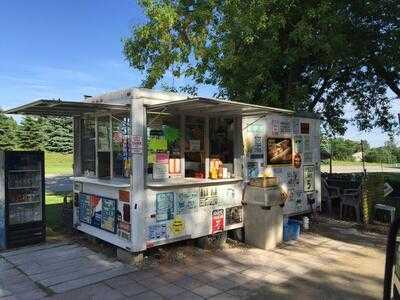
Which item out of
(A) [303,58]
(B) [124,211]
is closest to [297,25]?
(A) [303,58]

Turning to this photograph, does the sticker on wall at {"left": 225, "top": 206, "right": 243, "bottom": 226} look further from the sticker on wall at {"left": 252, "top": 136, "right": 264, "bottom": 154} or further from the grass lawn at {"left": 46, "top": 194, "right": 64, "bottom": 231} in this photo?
the grass lawn at {"left": 46, "top": 194, "right": 64, "bottom": 231}

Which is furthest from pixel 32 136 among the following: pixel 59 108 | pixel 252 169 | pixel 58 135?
pixel 252 169

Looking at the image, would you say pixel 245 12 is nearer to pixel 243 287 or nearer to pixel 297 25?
pixel 297 25

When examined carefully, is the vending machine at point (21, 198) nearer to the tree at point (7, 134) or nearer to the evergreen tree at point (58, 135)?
the evergreen tree at point (58, 135)

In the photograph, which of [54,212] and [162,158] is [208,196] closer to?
[162,158]

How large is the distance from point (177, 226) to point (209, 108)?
2.15 meters

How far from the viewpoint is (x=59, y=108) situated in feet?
24.0

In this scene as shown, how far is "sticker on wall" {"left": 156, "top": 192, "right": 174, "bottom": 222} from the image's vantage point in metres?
7.05

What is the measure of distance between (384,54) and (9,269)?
11.4 m

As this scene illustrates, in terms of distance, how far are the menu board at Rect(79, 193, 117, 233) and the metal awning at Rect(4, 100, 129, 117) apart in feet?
5.32

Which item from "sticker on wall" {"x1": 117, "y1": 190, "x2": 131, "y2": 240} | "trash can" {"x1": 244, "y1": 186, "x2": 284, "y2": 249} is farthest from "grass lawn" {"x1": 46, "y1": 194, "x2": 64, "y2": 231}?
"trash can" {"x1": 244, "y1": 186, "x2": 284, "y2": 249}

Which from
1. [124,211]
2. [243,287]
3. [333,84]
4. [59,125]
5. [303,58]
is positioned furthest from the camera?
[59,125]

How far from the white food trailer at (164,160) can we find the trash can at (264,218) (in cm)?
32

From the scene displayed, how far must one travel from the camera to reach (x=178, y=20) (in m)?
15.8
